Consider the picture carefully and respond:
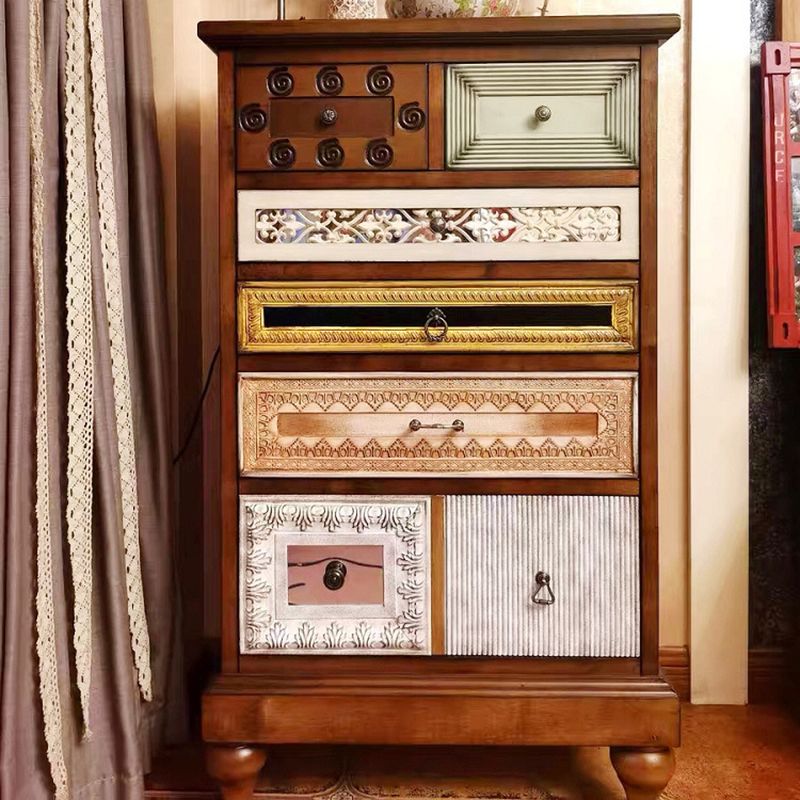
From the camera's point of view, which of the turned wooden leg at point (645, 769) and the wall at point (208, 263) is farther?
the wall at point (208, 263)

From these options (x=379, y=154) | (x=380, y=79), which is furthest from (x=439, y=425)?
(x=380, y=79)

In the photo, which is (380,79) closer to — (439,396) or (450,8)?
(450,8)

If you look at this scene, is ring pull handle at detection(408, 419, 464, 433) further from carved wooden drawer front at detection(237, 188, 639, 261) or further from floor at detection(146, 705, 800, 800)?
floor at detection(146, 705, 800, 800)

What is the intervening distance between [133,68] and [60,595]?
0.94 m

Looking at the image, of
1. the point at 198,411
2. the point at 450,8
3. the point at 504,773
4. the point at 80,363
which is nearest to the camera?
the point at 80,363

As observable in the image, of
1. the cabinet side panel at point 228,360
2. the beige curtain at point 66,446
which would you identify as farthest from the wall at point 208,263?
the cabinet side panel at point 228,360

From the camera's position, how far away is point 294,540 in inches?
55.2

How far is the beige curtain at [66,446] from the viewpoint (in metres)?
1.19

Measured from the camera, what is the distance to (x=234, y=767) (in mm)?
1408

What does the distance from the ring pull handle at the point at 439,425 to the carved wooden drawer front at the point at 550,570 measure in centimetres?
11

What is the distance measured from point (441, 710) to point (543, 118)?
0.94 metres

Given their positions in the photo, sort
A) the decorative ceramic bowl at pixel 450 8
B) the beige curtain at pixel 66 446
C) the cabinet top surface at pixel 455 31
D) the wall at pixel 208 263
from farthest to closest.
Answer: the wall at pixel 208 263
the decorative ceramic bowl at pixel 450 8
the cabinet top surface at pixel 455 31
the beige curtain at pixel 66 446

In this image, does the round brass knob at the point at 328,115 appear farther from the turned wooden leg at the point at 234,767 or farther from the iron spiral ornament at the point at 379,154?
the turned wooden leg at the point at 234,767

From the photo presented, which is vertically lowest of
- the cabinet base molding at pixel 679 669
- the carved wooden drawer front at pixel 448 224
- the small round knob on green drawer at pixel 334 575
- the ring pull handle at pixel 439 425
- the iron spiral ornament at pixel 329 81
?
the cabinet base molding at pixel 679 669
